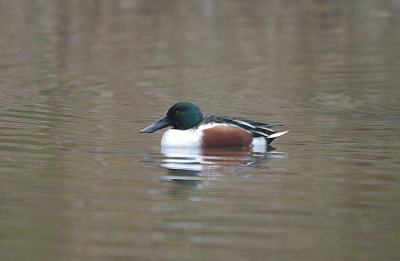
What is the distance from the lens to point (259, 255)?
5.71m

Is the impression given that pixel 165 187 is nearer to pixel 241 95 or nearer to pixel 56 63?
pixel 241 95

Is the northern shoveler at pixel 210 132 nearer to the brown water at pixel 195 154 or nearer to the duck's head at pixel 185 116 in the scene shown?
the duck's head at pixel 185 116

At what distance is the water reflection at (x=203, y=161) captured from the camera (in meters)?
8.31

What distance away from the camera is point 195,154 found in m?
9.57

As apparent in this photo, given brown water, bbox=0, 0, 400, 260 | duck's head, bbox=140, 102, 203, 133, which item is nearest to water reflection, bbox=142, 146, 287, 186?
brown water, bbox=0, 0, 400, 260

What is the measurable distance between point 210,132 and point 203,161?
74 centimetres

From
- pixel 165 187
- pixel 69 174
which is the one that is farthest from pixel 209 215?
pixel 69 174

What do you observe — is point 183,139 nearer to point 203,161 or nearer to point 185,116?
point 185,116

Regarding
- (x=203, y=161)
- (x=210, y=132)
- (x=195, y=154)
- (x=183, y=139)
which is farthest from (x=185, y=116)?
(x=203, y=161)

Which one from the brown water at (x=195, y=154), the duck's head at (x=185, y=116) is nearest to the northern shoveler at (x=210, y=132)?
the duck's head at (x=185, y=116)

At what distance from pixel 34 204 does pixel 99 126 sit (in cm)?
421

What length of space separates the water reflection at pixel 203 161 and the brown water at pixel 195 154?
0.02m

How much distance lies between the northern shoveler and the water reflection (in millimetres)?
84

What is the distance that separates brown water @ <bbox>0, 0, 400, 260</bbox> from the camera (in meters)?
6.18
